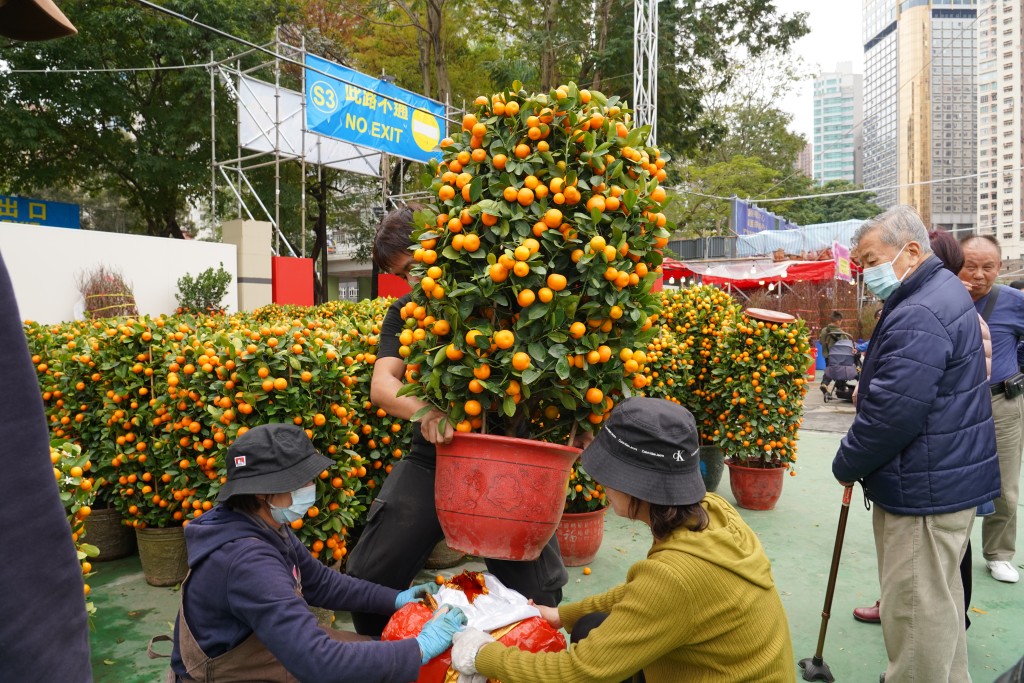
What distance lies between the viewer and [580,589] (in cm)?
412

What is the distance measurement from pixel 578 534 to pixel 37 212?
17345 mm

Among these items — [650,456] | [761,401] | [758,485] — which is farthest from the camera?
[758,485]

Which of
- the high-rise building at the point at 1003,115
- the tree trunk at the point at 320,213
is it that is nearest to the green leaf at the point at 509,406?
the tree trunk at the point at 320,213

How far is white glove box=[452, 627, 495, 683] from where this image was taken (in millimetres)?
1948

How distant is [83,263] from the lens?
37.1ft

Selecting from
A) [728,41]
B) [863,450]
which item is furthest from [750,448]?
[728,41]

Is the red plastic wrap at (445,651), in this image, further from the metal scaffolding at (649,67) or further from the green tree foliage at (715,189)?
the green tree foliage at (715,189)

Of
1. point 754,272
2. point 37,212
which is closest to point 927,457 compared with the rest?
point 754,272

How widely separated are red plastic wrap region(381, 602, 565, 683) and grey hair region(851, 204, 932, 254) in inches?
84.7

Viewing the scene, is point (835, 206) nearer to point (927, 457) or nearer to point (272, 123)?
point (272, 123)

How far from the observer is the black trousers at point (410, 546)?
2424 millimetres

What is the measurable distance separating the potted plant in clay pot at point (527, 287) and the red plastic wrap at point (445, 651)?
0.79ft

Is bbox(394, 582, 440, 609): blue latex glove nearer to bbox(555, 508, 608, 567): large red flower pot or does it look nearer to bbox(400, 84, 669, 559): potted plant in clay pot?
bbox(400, 84, 669, 559): potted plant in clay pot

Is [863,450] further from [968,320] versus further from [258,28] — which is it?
[258,28]
